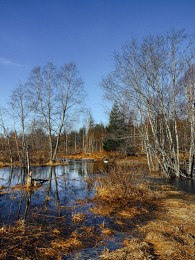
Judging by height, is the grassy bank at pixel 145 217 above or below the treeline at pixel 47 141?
below

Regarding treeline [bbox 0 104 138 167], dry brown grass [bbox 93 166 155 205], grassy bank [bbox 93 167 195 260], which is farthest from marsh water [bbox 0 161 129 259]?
treeline [bbox 0 104 138 167]

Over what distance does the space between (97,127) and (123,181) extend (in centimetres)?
5256

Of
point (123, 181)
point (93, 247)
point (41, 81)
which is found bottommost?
point (93, 247)

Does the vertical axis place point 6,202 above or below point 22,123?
below

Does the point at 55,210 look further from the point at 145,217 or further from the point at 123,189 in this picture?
the point at 145,217

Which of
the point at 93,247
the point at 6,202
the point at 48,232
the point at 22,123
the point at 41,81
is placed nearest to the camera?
the point at 93,247

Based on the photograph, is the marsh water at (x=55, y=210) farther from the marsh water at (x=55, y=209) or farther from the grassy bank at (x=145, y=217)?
the grassy bank at (x=145, y=217)

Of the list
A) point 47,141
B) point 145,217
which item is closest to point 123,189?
point 145,217

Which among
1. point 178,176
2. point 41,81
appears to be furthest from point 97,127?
point 178,176

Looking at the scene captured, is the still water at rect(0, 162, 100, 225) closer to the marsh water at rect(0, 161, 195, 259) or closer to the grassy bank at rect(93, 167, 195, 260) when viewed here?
the marsh water at rect(0, 161, 195, 259)

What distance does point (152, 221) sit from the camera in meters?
7.02

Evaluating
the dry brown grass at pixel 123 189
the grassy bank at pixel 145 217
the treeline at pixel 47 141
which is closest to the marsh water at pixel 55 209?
the grassy bank at pixel 145 217

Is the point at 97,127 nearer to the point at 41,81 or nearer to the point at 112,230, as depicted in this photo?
the point at 41,81

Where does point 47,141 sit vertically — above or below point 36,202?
above
